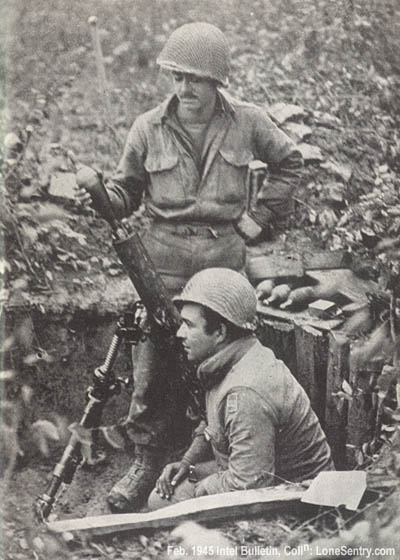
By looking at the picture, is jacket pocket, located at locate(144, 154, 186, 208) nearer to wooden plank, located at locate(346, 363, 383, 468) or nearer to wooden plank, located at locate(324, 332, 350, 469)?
wooden plank, located at locate(324, 332, 350, 469)

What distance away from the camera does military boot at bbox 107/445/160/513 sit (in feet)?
15.4

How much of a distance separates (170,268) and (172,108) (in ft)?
2.45

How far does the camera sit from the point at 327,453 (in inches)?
183

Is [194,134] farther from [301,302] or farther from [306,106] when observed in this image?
[301,302]

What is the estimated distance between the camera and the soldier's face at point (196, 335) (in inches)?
179

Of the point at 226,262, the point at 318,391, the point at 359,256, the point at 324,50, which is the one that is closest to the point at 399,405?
the point at 318,391

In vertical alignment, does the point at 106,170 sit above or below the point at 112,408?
above

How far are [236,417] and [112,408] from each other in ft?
2.06

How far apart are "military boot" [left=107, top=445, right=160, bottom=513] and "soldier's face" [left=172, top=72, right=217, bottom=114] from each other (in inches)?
63.9

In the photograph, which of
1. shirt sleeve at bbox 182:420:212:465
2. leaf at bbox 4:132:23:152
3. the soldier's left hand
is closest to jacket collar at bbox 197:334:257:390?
shirt sleeve at bbox 182:420:212:465

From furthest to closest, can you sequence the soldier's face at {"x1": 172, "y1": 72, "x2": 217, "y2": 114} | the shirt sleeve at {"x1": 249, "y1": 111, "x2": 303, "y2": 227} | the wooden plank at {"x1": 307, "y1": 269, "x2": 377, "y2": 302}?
1. the wooden plank at {"x1": 307, "y1": 269, "x2": 377, "y2": 302}
2. the shirt sleeve at {"x1": 249, "y1": 111, "x2": 303, "y2": 227}
3. the soldier's face at {"x1": 172, "y1": 72, "x2": 217, "y2": 114}

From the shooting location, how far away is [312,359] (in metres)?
4.72

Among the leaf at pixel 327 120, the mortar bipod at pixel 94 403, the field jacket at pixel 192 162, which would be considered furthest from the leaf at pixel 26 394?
the leaf at pixel 327 120

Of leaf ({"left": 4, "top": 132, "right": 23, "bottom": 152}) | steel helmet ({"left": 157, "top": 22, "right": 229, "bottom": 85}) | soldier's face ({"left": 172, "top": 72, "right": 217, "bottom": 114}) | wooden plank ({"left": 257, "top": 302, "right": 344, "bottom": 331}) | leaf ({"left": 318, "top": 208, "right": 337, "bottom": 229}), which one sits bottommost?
wooden plank ({"left": 257, "top": 302, "right": 344, "bottom": 331})
